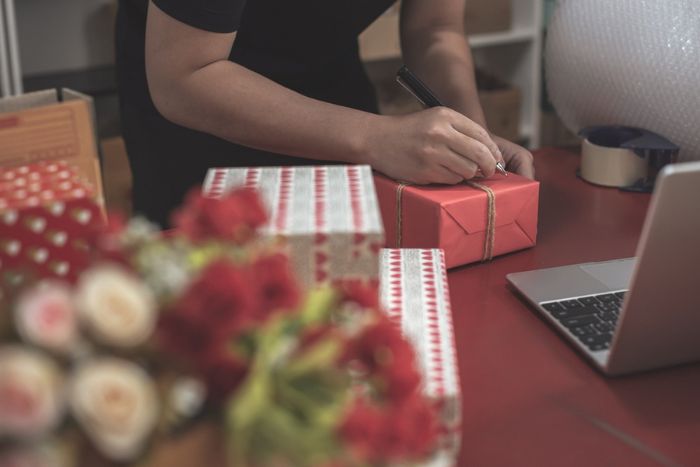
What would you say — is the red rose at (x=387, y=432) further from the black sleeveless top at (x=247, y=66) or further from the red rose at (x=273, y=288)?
the black sleeveless top at (x=247, y=66)

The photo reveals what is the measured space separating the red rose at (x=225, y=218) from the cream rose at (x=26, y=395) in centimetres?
11

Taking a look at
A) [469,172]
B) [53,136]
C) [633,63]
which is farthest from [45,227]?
[633,63]

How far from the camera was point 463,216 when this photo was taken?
1015 mm

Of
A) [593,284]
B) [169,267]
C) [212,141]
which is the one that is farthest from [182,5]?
[169,267]

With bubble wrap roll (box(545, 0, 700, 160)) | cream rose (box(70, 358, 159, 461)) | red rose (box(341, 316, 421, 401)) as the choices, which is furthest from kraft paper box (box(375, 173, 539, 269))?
cream rose (box(70, 358, 159, 461))

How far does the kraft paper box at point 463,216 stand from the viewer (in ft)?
3.31

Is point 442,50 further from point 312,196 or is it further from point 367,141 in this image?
point 312,196

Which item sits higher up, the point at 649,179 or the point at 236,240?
the point at 236,240

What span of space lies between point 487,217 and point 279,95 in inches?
14.1

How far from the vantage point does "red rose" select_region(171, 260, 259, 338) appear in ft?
1.32

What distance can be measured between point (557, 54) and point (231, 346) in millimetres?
1103

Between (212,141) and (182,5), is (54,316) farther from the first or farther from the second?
(212,141)

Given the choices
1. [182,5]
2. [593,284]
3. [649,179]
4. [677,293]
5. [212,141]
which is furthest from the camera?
[212,141]

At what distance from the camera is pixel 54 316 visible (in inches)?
15.3
